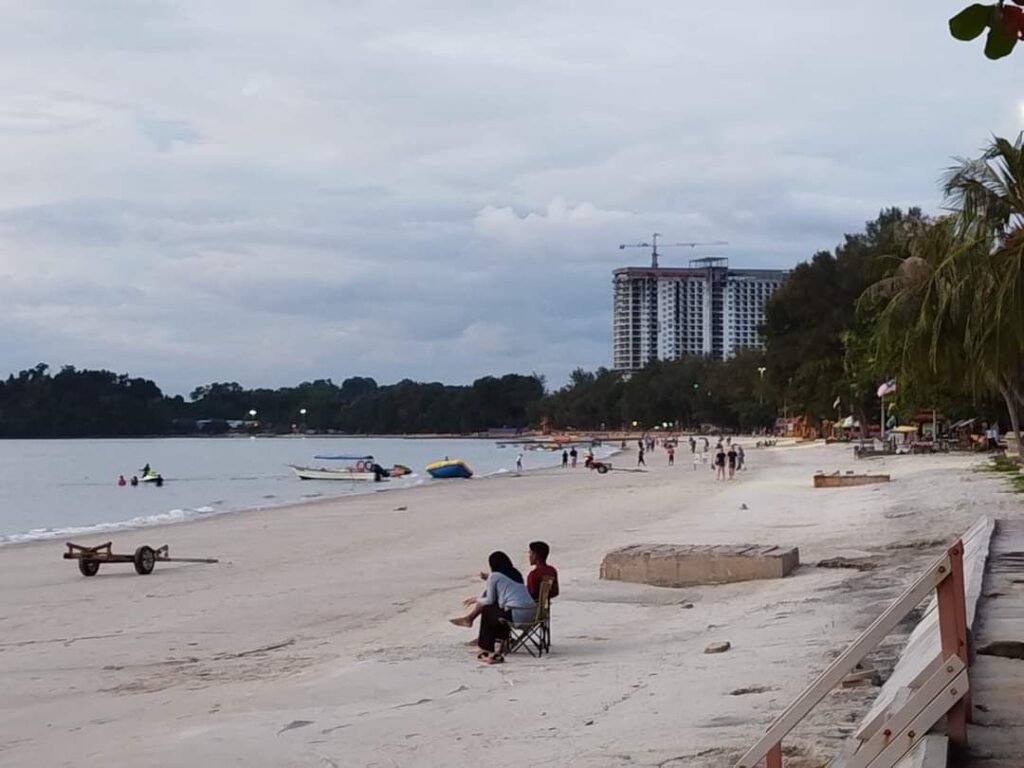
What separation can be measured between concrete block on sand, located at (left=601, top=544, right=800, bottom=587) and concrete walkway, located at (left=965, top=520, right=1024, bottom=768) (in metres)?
3.70

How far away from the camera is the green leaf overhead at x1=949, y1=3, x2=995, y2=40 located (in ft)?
8.79

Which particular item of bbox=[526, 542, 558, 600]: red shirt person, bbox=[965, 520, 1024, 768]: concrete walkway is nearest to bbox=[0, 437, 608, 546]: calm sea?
bbox=[526, 542, 558, 600]: red shirt person

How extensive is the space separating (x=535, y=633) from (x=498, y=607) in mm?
403

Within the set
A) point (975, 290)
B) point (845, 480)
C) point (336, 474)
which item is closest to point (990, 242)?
point (975, 290)

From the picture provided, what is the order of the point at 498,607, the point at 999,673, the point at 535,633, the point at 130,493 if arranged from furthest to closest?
1. the point at 130,493
2. the point at 535,633
3. the point at 498,607
4. the point at 999,673

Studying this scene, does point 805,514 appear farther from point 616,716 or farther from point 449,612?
point 616,716

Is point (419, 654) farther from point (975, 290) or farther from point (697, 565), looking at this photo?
point (975, 290)

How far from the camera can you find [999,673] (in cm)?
670

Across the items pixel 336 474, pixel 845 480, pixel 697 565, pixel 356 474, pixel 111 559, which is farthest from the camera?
pixel 336 474

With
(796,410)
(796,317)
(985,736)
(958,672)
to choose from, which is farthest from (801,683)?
(796,410)

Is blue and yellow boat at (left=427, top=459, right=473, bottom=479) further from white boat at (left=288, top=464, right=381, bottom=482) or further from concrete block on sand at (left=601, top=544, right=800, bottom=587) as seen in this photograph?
concrete block on sand at (left=601, top=544, right=800, bottom=587)

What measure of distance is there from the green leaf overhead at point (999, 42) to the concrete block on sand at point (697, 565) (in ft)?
40.1

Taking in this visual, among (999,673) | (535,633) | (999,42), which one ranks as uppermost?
(999,42)

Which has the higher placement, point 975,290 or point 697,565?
point 975,290
